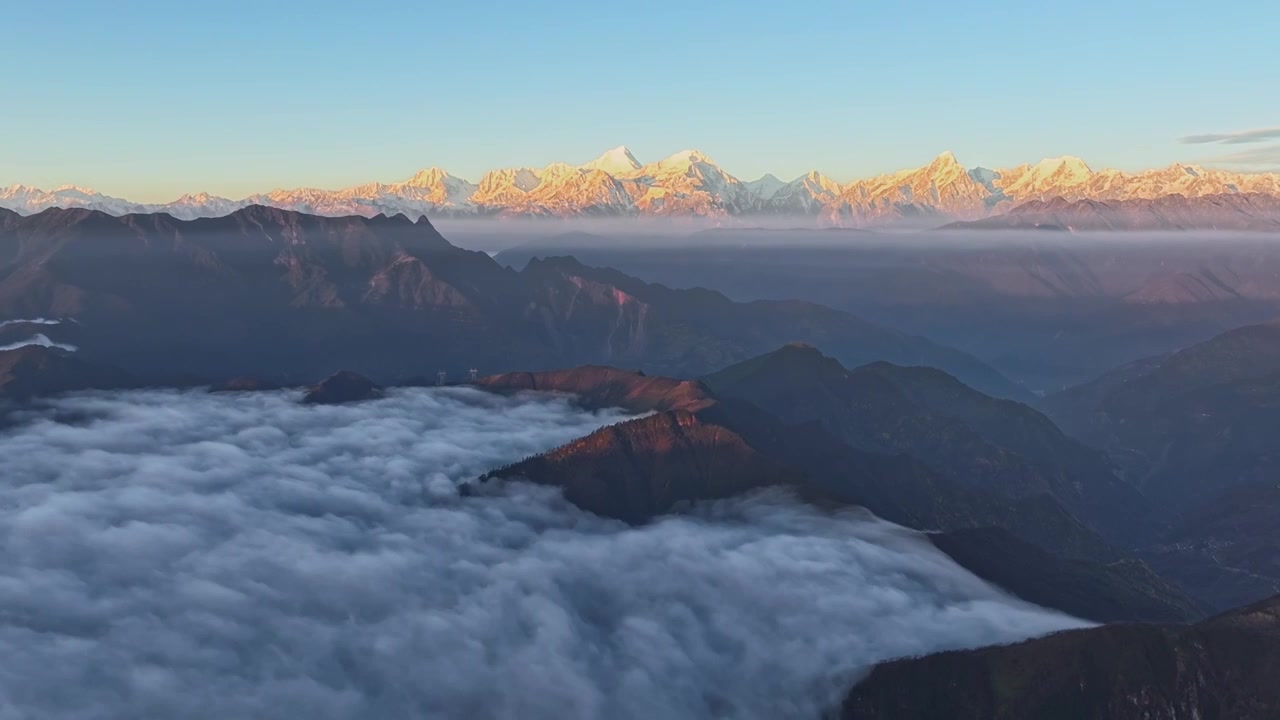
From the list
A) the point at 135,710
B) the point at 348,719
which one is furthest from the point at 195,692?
the point at 348,719

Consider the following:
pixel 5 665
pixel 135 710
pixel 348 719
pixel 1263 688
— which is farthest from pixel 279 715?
pixel 1263 688

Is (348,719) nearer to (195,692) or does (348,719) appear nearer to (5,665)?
(195,692)

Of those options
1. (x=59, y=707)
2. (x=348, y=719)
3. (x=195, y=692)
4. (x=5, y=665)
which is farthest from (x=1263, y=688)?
(x=5, y=665)

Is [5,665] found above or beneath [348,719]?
above

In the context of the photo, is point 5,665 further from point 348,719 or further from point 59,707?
point 348,719

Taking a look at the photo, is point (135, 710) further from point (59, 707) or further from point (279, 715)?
point (279, 715)

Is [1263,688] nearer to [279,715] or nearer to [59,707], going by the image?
[279,715]

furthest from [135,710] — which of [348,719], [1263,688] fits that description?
[1263,688]
